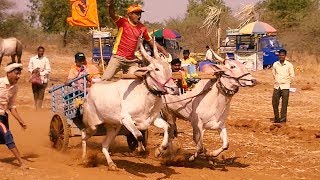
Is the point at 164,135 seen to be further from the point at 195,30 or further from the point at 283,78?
the point at 195,30

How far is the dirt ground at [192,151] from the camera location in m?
8.77

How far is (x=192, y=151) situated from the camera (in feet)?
36.5

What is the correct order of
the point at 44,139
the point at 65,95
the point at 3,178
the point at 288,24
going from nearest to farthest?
the point at 3,178 < the point at 65,95 < the point at 44,139 < the point at 288,24

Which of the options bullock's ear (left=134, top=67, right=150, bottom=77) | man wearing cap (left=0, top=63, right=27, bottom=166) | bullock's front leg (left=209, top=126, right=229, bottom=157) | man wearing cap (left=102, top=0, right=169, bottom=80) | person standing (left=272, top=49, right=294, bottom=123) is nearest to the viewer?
bullock's ear (left=134, top=67, right=150, bottom=77)

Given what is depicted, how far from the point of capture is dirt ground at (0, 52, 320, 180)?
8.77 m

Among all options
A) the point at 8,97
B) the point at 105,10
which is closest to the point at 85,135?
the point at 8,97

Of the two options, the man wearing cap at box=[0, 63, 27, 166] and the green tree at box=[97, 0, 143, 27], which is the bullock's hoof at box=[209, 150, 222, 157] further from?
the green tree at box=[97, 0, 143, 27]

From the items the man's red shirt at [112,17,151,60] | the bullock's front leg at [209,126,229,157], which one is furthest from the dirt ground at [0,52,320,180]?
the man's red shirt at [112,17,151,60]

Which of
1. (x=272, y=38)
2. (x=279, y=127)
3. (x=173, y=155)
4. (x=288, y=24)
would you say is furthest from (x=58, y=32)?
(x=173, y=155)

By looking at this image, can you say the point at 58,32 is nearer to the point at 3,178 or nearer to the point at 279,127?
the point at 279,127

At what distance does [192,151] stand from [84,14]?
384cm

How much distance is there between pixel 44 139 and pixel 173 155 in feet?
10.6

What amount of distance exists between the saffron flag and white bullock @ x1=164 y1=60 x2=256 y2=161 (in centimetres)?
359

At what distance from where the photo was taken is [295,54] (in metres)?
40.3
